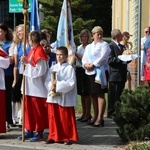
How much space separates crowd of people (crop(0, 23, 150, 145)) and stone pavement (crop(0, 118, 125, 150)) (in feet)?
0.51

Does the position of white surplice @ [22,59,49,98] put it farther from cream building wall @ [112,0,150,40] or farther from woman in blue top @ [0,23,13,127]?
cream building wall @ [112,0,150,40]

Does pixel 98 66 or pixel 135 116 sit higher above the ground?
pixel 98 66

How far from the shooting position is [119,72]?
10758 mm

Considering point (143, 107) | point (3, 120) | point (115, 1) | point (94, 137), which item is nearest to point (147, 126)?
point (143, 107)

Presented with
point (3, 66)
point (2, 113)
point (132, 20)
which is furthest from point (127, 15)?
point (2, 113)

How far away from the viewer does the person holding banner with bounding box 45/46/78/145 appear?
8.28m

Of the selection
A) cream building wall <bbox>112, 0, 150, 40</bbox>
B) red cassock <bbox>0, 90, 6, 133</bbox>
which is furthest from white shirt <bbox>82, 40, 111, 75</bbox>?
cream building wall <bbox>112, 0, 150, 40</bbox>

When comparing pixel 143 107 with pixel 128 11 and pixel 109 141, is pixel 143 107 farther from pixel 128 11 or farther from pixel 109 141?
pixel 128 11

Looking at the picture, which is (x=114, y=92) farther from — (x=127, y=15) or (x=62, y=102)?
(x=127, y=15)

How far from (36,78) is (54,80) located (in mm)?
480

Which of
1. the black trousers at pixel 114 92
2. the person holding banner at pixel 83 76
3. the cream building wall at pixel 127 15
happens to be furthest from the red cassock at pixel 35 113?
the cream building wall at pixel 127 15

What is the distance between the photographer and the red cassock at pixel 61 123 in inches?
329

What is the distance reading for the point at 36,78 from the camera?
8641 millimetres

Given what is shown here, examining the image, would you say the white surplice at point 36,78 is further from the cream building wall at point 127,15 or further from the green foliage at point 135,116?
the cream building wall at point 127,15
